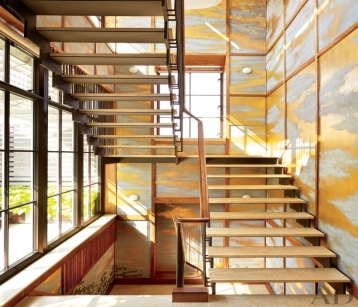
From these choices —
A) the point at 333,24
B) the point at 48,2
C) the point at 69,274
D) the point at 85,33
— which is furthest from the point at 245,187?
the point at 48,2

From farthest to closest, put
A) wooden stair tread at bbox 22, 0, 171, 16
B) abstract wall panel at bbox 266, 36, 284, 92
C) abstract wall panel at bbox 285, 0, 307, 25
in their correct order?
abstract wall panel at bbox 266, 36, 284, 92 < abstract wall panel at bbox 285, 0, 307, 25 < wooden stair tread at bbox 22, 0, 171, 16

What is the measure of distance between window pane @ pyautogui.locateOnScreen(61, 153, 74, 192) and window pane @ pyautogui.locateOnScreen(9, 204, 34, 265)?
881 mm

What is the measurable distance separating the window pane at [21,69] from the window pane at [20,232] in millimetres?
1385

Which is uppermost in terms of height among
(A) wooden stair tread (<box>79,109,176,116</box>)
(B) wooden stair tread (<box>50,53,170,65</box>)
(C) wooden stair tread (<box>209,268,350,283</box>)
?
(B) wooden stair tread (<box>50,53,170,65</box>)

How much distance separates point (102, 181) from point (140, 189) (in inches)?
31.8

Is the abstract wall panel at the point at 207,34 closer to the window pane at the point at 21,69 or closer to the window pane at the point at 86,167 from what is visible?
the window pane at the point at 86,167

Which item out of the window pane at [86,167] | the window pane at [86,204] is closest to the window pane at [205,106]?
the window pane at [86,167]

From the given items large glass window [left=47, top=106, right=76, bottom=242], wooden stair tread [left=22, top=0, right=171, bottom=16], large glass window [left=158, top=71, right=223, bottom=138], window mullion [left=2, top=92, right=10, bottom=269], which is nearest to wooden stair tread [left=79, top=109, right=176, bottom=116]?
large glass window [left=47, top=106, right=76, bottom=242]

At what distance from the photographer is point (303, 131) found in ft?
13.4

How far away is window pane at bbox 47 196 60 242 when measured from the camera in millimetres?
3859

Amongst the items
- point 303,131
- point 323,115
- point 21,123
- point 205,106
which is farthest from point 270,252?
point 205,106

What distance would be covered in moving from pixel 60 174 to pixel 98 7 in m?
2.57

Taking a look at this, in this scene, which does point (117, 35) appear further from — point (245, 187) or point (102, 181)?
point (102, 181)

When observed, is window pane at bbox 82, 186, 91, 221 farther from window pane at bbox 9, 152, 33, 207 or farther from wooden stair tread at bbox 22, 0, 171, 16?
wooden stair tread at bbox 22, 0, 171, 16
